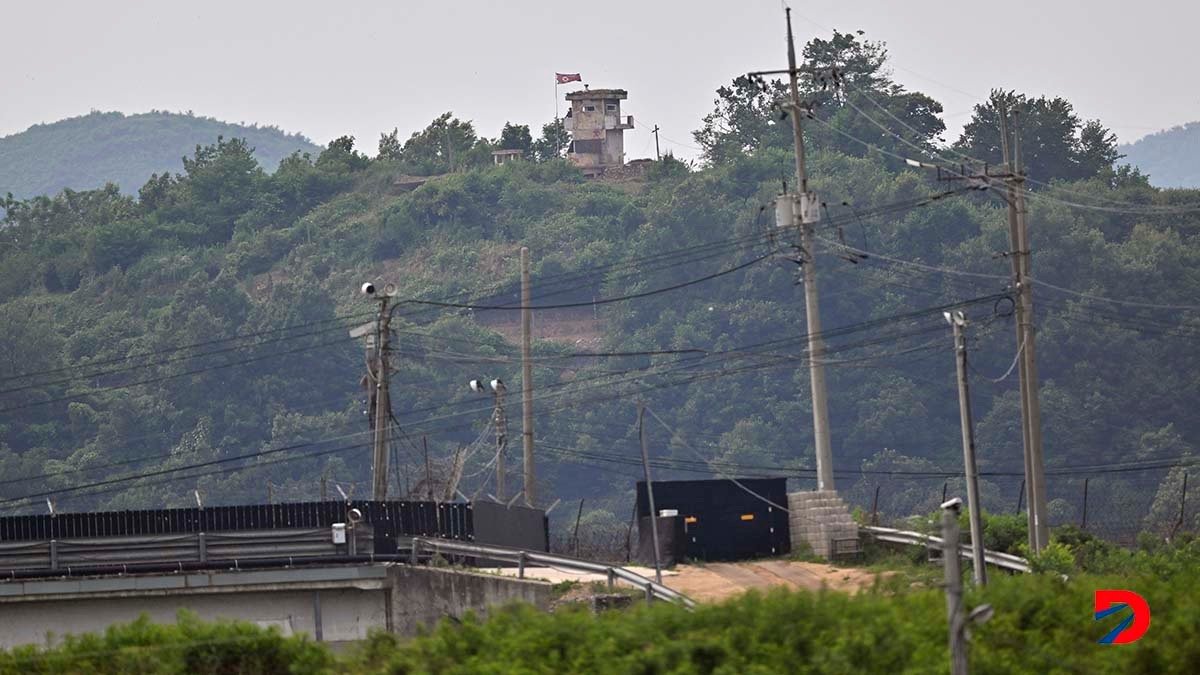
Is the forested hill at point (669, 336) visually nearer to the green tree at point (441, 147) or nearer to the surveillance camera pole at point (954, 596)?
the green tree at point (441, 147)

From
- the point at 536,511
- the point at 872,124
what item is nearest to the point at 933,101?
the point at 872,124

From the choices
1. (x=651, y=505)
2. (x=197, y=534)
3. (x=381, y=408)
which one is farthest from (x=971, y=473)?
(x=381, y=408)

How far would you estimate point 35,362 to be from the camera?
134 meters

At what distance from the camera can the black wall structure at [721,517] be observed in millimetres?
46781

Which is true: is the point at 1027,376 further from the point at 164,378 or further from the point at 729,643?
the point at 164,378

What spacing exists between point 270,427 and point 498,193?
121 ft

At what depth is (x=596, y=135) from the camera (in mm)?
173500

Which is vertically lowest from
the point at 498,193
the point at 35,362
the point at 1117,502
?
the point at 1117,502

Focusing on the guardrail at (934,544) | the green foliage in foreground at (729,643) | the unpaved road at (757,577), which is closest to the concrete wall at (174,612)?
the unpaved road at (757,577)

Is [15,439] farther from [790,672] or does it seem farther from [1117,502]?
[790,672]

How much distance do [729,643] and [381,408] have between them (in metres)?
21.8

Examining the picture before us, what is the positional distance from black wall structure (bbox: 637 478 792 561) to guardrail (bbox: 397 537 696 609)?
3.60 meters

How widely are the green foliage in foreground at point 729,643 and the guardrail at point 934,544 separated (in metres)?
8.26

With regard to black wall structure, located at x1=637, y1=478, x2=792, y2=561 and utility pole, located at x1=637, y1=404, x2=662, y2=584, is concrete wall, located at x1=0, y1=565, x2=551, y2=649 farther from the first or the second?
black wall structure, located at x1=637, y1=478, x2=792, y2=561
